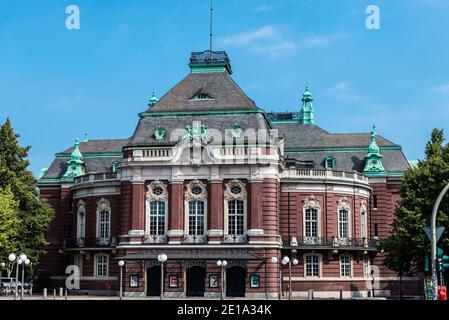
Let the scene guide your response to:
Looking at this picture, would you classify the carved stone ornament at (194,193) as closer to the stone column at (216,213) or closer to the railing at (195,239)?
the stone column at (216,213)

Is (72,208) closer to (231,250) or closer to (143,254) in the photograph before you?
(143,254)

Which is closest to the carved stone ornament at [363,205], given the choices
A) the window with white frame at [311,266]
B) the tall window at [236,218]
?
the window with white frame at [311,266]

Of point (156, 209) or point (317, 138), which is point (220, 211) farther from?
point (317, 138)

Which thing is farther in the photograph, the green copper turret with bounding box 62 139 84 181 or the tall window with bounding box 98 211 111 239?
the green copper turret with bounding box 62 139 84 181

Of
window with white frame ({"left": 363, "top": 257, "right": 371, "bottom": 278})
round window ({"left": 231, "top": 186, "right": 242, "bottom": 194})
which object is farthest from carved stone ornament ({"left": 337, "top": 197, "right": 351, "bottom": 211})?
round window ({"left": 231, "top": 186, "right": 242, "bottom": 194})

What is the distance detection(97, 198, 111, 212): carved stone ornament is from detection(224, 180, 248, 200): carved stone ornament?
11840 millimetres

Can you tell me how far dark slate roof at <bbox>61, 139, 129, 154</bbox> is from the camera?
75.8m

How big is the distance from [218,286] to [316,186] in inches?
504

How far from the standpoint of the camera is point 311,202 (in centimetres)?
6241

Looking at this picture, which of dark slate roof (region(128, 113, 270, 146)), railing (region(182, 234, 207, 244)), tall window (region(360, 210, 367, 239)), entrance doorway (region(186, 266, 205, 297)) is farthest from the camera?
tall window (region(360, 210, 367, 239))

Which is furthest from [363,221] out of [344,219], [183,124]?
[183,124]

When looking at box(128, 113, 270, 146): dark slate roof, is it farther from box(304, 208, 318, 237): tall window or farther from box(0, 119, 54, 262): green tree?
box(0, 119, 54, 262): green tree

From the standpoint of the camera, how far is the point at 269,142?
58312 mm
